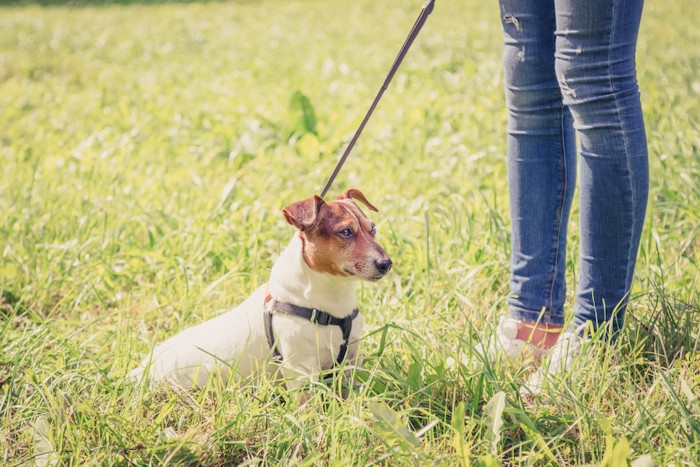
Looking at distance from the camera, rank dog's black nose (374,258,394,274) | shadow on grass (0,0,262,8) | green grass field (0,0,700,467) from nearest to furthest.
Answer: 1. green grass field (0,0,700,467)
2. dog's black nose (374,258,394,274)
3. shadow on grass (0,0,262,8)

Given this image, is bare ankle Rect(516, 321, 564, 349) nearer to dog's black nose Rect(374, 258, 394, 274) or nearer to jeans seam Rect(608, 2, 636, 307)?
jeans seam Rect(608, 2, 636, 307)

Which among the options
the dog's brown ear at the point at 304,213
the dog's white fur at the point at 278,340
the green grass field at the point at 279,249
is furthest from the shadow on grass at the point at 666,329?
the dog's brown ear at the point at 304,213

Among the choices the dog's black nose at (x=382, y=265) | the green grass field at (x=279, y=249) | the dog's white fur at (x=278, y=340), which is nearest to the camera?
the green grass field at (x=279, y=249)

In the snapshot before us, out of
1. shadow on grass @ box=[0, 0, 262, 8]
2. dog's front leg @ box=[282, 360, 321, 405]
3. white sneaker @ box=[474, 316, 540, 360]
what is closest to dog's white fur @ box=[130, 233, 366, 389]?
dog's front leg @ box=[282, 360, 321, 405]

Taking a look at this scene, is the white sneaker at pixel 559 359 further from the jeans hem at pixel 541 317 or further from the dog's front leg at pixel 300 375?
the dog's front leg at pixel 300 375

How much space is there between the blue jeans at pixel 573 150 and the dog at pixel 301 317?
570 mm

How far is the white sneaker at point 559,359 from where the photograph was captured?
2.01 meters

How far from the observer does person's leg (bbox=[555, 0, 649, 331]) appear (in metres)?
1.87

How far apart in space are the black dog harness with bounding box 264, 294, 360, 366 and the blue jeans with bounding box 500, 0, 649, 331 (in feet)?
2.02

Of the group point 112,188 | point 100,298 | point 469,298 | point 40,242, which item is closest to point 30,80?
point 112,188

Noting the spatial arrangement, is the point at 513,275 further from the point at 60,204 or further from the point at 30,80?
the point at 30,80

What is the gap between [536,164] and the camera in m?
2.25

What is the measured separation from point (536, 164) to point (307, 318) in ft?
2.94

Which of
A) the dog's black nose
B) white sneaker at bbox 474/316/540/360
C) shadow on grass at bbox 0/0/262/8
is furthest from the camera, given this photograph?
shadow on grass at bbox 0/0/262/8
